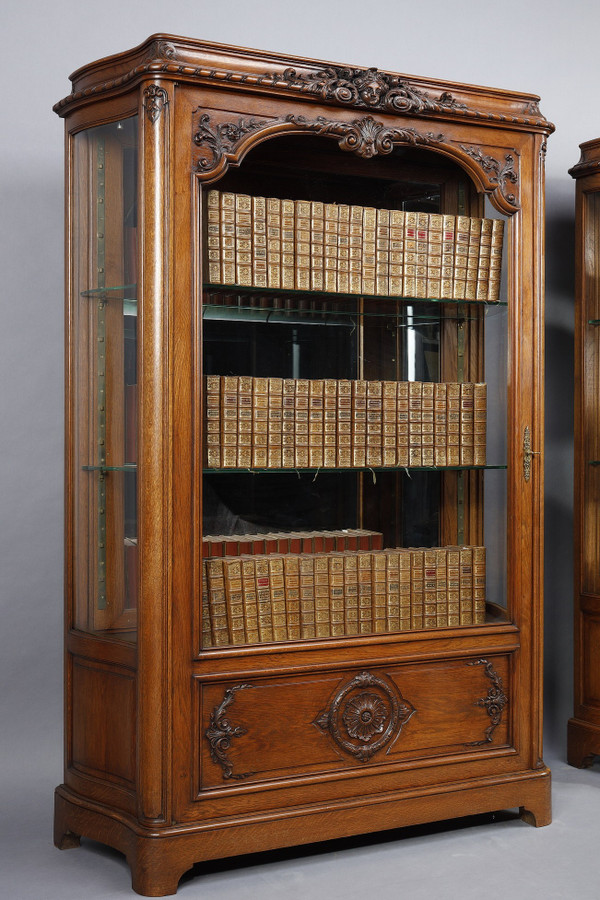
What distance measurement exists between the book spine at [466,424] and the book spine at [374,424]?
0.31 metres

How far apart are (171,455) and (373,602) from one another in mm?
918

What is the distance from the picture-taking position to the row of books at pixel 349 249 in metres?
3.38

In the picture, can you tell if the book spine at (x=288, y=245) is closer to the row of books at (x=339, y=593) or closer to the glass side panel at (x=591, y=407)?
the row of books at (x=339, y=593)

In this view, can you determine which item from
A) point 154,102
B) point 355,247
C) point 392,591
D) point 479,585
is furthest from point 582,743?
point 154,102

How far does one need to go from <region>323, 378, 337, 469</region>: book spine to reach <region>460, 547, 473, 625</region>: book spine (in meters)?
0.60

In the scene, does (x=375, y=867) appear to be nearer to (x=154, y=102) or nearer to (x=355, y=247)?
(x=355, y=247)

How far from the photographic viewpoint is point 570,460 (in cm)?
503

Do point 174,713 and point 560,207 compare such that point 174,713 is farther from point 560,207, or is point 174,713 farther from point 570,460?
point 560,207

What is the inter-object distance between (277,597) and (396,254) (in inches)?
48.0

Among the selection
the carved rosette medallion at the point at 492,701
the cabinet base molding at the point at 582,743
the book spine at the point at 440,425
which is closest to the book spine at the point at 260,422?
the book spine at the point at 440,425

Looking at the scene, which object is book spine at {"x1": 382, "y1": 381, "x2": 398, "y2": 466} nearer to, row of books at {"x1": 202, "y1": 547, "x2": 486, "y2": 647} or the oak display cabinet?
the oak display cabinet

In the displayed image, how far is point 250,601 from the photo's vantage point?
3441mm

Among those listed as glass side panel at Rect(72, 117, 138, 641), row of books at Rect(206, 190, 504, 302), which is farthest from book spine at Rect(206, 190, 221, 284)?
glass side panel at Rect(72, 117, 138, 641)

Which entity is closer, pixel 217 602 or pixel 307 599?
pixel 217 602
